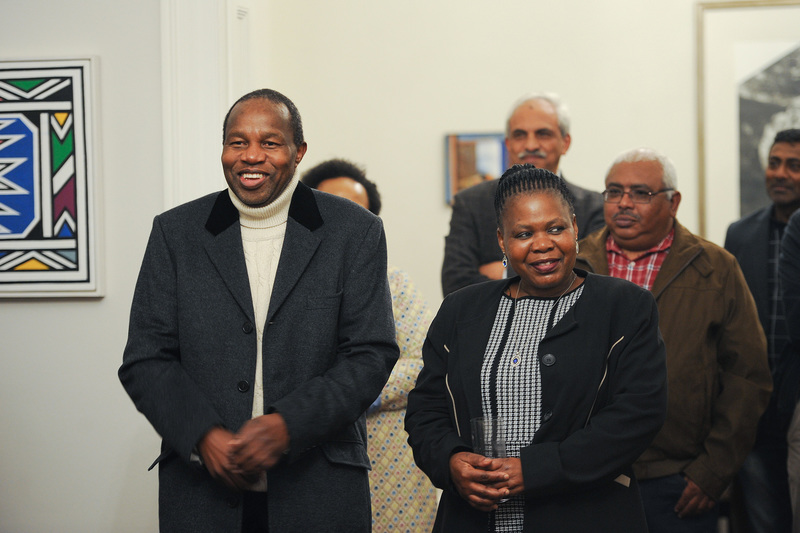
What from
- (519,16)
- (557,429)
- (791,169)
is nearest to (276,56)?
(519,16)

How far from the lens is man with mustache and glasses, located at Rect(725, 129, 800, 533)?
3041mm

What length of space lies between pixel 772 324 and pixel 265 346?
7.16 feet

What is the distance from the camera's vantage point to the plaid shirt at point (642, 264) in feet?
8.84

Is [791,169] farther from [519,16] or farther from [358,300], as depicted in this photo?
[358,300]

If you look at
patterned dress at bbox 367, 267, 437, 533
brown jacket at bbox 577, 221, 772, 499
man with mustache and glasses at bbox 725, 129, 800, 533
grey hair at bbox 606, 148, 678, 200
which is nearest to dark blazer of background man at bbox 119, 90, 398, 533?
patterned dress at bbox 367, 267, 437, 533

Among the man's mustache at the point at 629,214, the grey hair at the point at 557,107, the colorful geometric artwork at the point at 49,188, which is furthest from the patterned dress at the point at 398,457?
the colorful geometric artwork at the point at 49,188

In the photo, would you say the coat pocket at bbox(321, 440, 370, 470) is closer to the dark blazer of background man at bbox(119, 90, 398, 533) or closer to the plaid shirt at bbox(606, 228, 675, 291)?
the dark blazer of background man at bbox(119, 90, 398, 533)

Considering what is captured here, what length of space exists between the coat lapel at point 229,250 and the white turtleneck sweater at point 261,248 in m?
0.02

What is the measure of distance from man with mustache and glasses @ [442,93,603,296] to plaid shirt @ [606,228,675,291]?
0.29 m

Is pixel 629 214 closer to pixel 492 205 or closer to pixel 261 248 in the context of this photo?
pixel 492 205

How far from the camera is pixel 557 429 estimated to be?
1792 millimetres

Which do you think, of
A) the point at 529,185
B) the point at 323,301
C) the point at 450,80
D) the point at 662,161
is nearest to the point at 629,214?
the point at 662,161

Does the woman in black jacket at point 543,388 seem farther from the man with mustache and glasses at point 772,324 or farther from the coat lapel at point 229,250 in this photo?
the man with mustache and glasses at point 772,324

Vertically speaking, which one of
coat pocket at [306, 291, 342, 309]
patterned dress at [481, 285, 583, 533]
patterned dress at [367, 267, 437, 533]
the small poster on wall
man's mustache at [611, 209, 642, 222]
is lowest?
patterned dress at [367, 267, 437, 533]
